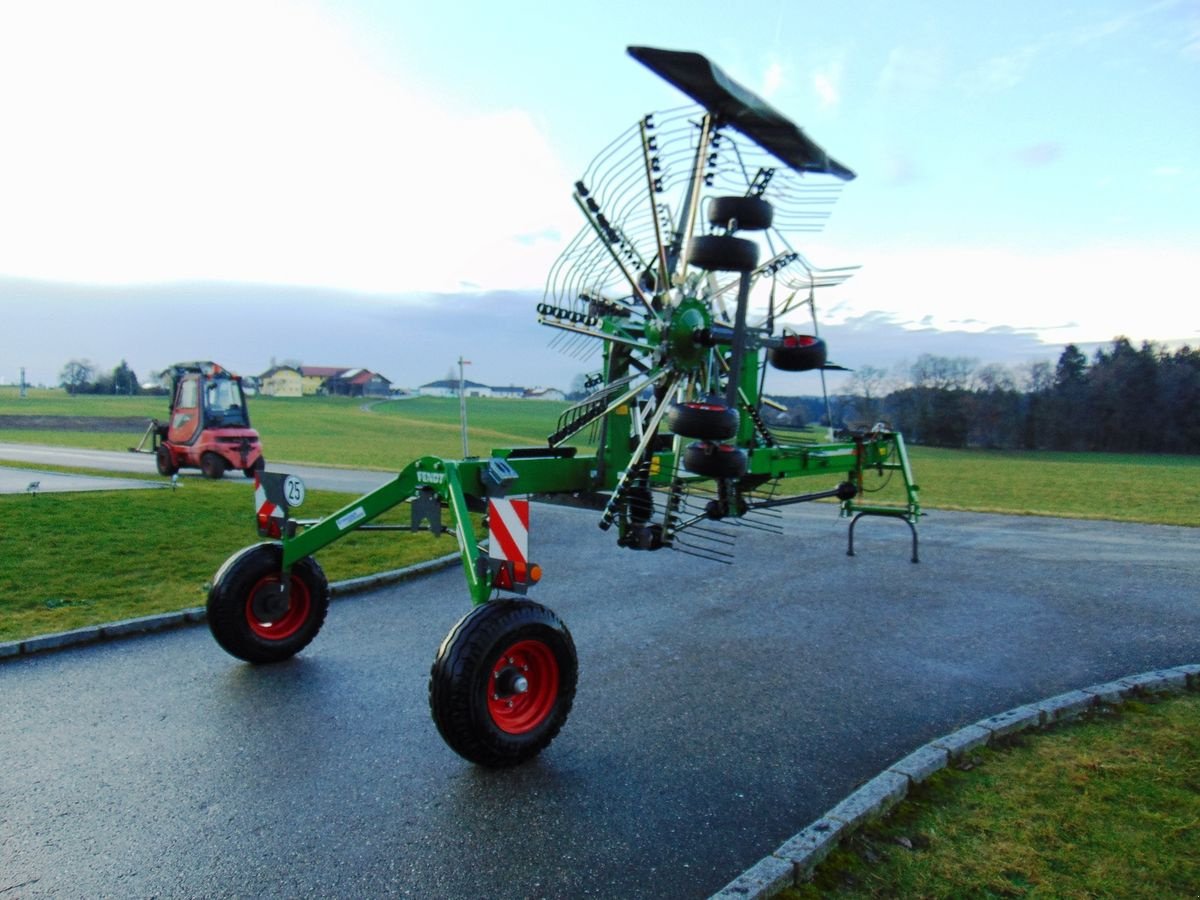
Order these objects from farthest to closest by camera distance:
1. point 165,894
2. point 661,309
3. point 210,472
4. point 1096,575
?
point 210,472, point 1096,575, point 661,309, point 165,894

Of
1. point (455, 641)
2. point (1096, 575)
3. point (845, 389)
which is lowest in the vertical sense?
point (1096, 575)

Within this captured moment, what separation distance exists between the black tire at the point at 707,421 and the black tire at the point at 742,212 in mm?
1194

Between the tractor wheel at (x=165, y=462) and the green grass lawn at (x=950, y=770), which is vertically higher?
the tractor wheel at (x=165, y=462)

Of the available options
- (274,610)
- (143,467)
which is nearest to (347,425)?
(143,467)

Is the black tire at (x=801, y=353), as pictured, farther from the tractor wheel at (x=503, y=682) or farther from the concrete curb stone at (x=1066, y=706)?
the tractor wheel at (x=503, y=682)

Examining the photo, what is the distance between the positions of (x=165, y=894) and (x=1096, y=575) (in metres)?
10.8

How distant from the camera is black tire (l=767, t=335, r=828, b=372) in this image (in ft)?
23.6

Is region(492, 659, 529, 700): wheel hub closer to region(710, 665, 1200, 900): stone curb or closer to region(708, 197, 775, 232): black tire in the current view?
region(710, 665, 1200, 900): stone curb

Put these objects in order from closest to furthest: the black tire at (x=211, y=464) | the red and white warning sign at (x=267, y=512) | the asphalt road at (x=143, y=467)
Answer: the red and white warning sign at (x=267, y=512), the black tire at (x=211, y=464), the asphalt road at (x=143, y=467)

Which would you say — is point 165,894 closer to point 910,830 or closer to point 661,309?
point 910,830

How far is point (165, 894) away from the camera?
336 cm

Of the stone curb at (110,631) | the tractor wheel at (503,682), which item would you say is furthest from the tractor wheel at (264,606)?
the tractor wheel at (503,682)

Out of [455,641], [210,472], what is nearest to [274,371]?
[210,472]

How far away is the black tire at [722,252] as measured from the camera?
4.88 m
